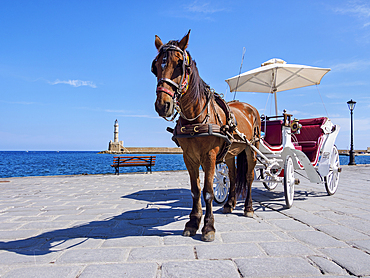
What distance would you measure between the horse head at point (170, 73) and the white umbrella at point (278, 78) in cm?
467

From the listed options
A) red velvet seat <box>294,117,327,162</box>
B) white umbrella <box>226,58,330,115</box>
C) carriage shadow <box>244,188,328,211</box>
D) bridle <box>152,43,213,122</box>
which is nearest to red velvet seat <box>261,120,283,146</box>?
red velvet seat <box>294,117,327,162</box>

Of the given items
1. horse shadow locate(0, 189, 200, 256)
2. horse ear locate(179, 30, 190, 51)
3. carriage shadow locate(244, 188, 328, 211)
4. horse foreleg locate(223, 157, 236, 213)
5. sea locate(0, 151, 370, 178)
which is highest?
horse ear locate(179, 30, 190, 51)

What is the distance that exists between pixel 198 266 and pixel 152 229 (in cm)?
119

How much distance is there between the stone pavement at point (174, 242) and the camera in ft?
6.80

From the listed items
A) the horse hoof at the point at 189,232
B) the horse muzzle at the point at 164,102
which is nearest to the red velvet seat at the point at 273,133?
the horse hoof at the point at 189,232

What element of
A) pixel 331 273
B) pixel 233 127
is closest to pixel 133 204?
pixel 233 127

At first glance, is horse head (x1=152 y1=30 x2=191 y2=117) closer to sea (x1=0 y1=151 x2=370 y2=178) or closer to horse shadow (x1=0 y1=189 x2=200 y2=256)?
horse shadow (x1=0 y1=189 x2=200 y2=256)

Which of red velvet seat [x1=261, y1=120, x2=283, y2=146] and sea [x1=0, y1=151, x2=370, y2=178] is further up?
red velvet seat [x1=261, y1=120, x2=283, y2=146]

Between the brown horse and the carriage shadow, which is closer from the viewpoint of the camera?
the brown horse

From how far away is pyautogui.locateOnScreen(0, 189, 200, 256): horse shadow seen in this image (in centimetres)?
265

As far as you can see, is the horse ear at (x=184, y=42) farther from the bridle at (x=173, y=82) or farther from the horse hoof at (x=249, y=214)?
the horse hoof at (x=249, y=214)

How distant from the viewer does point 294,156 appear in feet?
16.2

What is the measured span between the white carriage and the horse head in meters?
2.27

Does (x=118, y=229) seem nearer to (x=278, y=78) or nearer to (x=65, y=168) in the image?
(x=278, y=78)
